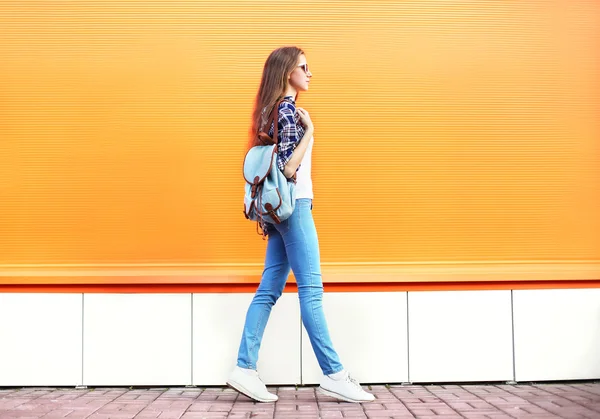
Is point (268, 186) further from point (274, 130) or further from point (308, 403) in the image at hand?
point (308, 403)

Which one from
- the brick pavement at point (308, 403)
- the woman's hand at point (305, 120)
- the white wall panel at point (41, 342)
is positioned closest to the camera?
the brick pavement at point (308, 403)

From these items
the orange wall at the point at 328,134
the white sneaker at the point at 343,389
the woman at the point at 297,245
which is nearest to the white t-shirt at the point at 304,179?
the woman at the point at 297,245

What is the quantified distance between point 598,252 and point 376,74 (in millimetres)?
1765

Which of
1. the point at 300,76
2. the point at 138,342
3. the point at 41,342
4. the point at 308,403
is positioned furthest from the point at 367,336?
the point at 41,342

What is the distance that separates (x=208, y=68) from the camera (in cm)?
430

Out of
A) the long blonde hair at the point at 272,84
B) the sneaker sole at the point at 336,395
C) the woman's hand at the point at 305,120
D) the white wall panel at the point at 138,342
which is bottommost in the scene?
the sneaker sole at the point at 336,395

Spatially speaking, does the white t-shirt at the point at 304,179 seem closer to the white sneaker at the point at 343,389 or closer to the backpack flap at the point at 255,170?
the backpack flap at the point at 255,170

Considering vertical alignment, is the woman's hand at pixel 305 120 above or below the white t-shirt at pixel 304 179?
above

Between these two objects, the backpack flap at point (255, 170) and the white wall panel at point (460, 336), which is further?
the white wall panel at point (460, 336)

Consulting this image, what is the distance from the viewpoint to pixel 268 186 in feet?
11.5

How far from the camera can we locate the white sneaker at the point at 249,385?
3.65 m

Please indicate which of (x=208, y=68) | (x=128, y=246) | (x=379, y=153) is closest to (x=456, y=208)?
(x=379, y=153)

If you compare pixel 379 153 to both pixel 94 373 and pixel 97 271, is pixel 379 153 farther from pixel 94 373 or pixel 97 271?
pixel 94 373

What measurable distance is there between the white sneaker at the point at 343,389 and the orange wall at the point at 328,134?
77cm
